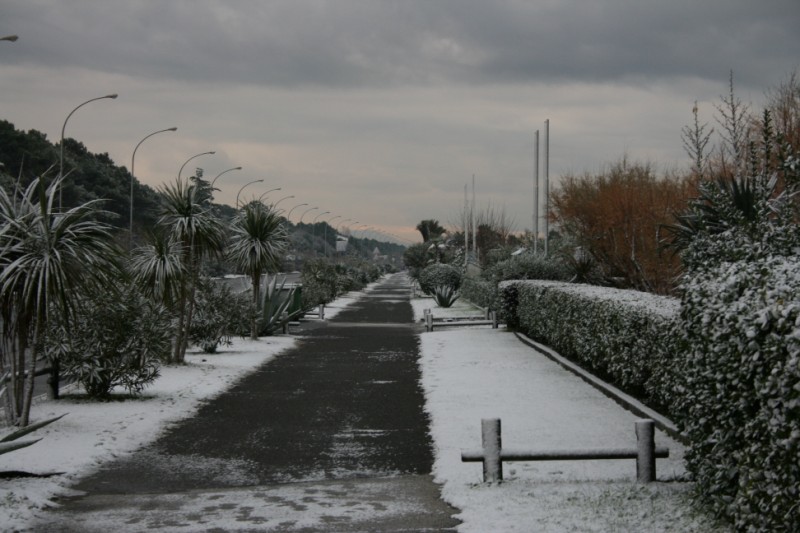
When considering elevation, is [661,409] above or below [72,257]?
below

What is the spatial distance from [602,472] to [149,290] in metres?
10.7

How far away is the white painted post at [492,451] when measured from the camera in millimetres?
8344

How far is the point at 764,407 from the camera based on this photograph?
19.0 feet

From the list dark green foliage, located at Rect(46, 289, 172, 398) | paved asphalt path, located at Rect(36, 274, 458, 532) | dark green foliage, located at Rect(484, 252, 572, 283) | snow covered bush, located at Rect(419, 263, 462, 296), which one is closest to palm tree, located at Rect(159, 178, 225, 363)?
paved asphalt path, located at Rect(36, 274, 458, 532)

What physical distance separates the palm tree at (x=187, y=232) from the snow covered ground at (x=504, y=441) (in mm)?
967

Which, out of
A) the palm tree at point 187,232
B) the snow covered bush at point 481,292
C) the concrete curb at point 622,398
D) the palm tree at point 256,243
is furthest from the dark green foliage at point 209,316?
the snow covered bush at point 481,292

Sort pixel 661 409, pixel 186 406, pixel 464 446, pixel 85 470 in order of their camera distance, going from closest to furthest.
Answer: pixel 85 470 < pixel 464 446 < pixel 661 409 < pixel 186 406

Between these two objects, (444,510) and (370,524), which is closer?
(370,524)

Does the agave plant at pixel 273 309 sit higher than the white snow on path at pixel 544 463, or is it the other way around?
the agave plant at pixel 273 309

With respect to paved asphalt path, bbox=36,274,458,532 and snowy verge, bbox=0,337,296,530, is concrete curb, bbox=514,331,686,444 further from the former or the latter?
snowy verge, bbox=0,337,296,530

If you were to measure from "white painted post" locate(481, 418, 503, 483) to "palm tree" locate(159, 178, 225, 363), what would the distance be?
11.0 m

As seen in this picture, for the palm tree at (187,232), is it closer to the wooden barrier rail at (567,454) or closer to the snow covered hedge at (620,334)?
the snow covered hedge at (620,334)

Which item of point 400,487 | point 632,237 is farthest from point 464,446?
point 632,237

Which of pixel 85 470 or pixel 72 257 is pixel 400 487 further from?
pixel 72 257
